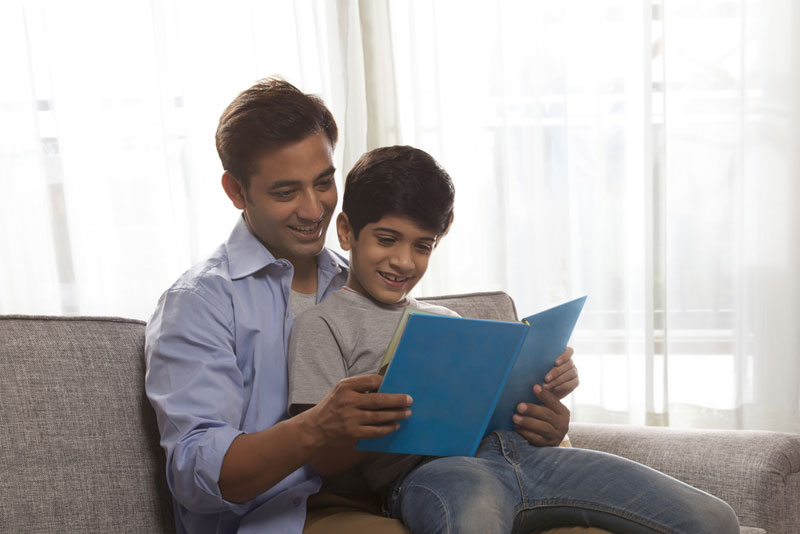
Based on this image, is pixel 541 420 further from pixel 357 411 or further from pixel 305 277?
pixel 305 277

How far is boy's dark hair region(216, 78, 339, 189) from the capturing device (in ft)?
4.69

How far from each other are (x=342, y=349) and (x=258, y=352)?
0.52 ft

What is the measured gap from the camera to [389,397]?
112 cm

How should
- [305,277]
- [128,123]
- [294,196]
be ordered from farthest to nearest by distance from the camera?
[128,123]
[305,277]
[294,196]

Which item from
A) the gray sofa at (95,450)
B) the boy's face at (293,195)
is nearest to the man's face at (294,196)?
the boy's face at (293,195)

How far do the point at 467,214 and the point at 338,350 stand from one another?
158 cm

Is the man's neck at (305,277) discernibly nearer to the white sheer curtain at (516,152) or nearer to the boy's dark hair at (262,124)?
the boy's dark hair at (262,124)

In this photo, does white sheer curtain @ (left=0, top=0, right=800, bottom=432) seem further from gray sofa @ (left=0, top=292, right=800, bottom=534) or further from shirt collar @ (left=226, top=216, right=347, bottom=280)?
shirt collar @ (left=226, top=216, right=347, bottom=280)

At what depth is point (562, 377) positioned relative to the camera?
54.9 inches

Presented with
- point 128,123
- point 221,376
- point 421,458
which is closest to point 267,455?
point 221,376

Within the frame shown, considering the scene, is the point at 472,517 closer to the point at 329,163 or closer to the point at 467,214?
the point at 329,163

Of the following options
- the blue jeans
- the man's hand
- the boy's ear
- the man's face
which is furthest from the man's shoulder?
the blue jeans

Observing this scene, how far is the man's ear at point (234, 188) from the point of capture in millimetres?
1501

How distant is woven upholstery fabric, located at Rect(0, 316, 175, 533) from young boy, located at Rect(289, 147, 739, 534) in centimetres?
29
